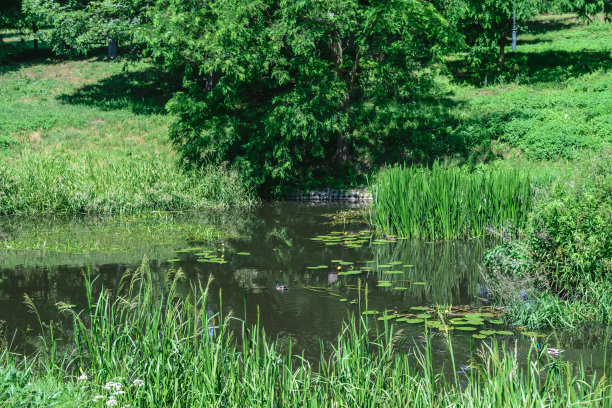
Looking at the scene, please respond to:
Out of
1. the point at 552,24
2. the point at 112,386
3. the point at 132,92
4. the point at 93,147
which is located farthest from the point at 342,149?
the point at 552,24

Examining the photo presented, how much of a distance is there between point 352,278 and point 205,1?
11.9 metres

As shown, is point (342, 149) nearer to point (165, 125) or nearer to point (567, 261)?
point (165, 125)

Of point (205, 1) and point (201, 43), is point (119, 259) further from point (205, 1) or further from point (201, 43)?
point (205, 1)

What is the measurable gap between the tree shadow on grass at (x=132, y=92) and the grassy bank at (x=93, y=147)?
0.04 meters

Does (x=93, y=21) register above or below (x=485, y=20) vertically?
above

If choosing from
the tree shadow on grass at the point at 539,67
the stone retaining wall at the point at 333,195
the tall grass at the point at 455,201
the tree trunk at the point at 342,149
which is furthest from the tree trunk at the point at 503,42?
the tall grass at the point at 455,201

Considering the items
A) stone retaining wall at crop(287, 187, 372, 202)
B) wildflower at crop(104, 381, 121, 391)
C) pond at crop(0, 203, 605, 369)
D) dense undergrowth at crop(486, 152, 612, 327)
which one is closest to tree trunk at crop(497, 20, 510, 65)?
stone retaining wall at crop(287, 187, 372, 202)

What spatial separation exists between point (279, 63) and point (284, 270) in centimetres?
927

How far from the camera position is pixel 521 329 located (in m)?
7.69

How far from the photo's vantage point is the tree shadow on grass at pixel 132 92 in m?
27.0

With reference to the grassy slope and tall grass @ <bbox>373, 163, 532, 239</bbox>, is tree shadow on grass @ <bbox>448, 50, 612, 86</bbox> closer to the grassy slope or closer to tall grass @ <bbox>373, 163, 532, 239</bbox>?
the grassy slope

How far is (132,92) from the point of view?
96.6 ft

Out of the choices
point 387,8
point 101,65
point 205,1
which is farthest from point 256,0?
point 101,65

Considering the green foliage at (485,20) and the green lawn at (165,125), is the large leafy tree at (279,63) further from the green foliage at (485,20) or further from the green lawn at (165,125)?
the green foliage at (485,20)
